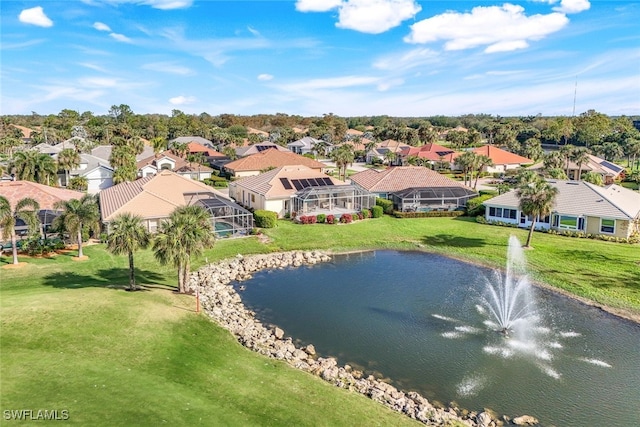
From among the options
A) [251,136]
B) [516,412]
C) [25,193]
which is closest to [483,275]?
[516,412]

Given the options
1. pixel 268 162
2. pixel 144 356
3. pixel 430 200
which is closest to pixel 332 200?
pixel 430 200

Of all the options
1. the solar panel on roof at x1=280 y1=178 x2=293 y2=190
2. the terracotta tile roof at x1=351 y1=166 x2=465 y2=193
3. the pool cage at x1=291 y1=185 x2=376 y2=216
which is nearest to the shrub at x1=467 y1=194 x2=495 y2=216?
the terracotta tile roof at x1=351 y1=166 x2=465 y2=193

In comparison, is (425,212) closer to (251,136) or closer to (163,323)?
(163,323)

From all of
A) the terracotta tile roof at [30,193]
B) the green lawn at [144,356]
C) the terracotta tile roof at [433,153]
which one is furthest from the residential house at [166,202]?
the terracotta tile roof at [433,153]

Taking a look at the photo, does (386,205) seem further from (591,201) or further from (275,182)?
(591,201)

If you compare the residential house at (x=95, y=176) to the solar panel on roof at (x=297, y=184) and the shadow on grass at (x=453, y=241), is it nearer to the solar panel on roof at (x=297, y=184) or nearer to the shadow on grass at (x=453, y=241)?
the solar panel on roof at (x=297, y=184)

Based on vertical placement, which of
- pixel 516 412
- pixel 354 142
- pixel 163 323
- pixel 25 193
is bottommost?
pixel 516 412
